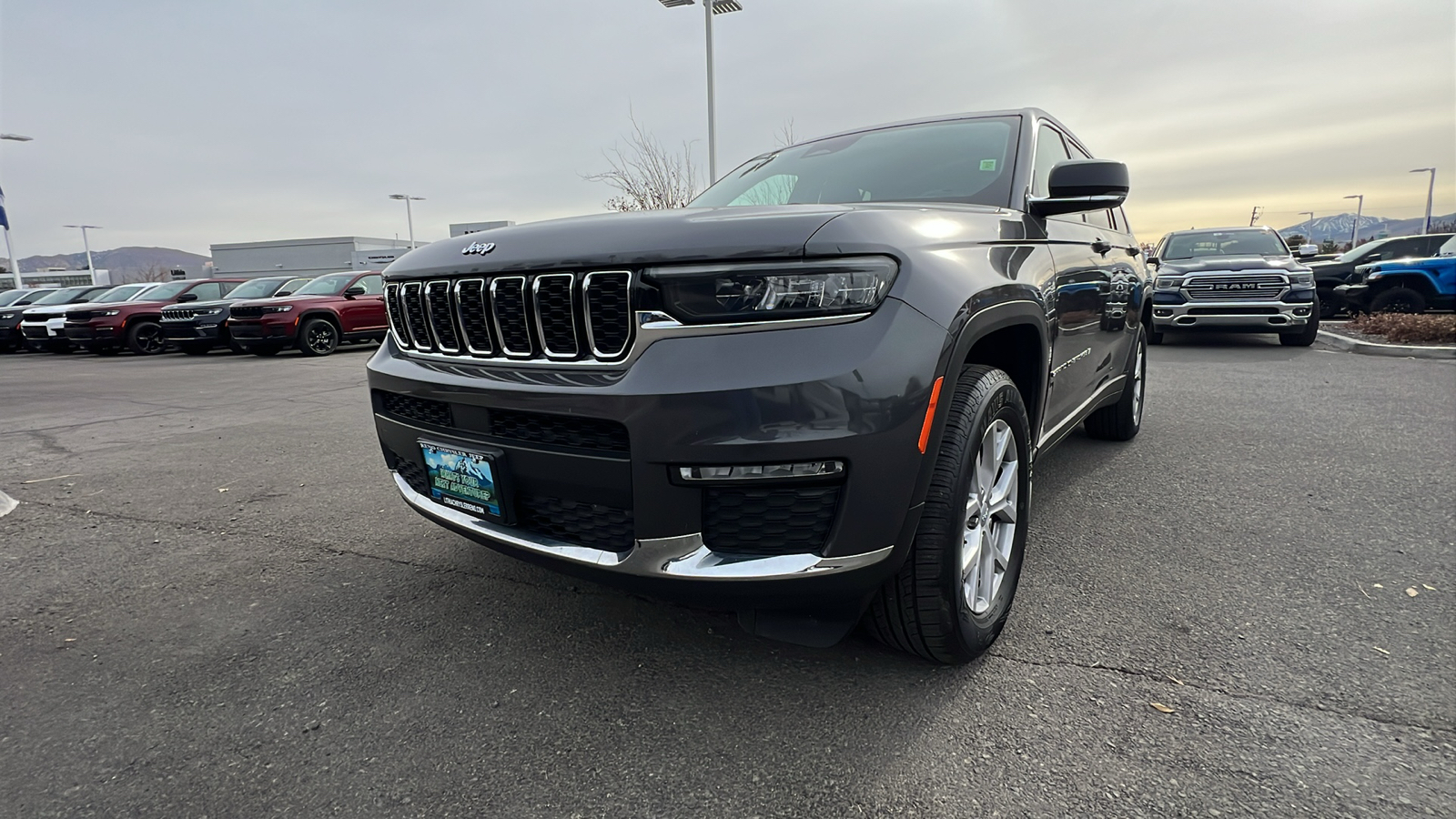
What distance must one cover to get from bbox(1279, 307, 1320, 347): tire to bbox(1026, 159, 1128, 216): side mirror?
8.76m

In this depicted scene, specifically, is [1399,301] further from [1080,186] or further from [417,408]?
[417,408]

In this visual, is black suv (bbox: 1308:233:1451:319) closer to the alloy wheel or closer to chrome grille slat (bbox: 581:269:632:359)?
the alloy wheel

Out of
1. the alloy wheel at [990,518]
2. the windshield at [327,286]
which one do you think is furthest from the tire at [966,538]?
the windshield at [327,286]

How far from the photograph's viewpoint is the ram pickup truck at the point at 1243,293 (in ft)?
30.7

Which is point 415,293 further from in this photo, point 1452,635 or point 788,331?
point 1452,635

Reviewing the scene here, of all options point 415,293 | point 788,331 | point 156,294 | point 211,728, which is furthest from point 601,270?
point 156,294

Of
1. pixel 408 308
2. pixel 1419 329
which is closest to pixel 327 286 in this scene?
pixel 408 308

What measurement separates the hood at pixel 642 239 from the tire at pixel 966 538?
583 millimetres

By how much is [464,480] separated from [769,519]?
2.92 feet

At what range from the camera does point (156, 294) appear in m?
16.9

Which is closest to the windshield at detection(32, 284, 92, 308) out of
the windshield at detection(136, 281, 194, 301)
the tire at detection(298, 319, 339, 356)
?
the windshield at detection(136, 281, 194, 301)

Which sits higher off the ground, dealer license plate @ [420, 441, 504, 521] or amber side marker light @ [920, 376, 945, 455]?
amber side marker light @ [920, 376, 945, 455]

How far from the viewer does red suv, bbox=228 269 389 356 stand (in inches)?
520

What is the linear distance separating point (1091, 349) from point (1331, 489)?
4.75 ft
